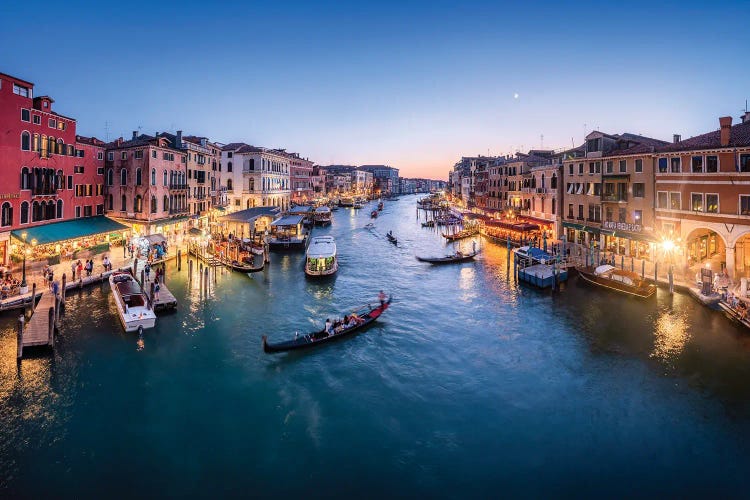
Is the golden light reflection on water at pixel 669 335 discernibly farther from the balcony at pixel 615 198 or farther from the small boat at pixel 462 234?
the small boat at pixel 462 234

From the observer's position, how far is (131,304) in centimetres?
2555

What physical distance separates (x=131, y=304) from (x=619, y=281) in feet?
109

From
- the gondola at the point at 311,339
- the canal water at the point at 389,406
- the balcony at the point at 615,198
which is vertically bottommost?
the canal water at the point at 389,406

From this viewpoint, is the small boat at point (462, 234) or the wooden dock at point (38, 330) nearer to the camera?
the wooden dock at point (38, 330)

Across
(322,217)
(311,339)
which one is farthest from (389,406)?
(322,217)

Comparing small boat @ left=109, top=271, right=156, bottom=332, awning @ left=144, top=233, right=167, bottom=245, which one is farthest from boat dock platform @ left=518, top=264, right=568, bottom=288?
awning @ left=144, top=233, right=167, bottom=245

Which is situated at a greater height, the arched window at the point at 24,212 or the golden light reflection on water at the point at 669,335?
the arched window at the point at 24,212

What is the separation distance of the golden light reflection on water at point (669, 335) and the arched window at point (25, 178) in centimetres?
4269

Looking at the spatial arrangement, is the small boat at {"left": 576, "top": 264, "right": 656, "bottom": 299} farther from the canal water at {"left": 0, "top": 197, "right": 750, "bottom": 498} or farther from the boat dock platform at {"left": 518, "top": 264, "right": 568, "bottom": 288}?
the boat dock platform at {"left": 518, "top": 264, "right": 568, "bottom": 288}

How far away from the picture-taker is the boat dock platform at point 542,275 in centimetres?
3322

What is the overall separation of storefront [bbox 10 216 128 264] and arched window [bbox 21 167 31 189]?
3.17 metres

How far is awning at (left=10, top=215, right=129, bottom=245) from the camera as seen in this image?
30.7 metres

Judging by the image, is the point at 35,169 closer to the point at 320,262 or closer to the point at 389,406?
the point at 320,262

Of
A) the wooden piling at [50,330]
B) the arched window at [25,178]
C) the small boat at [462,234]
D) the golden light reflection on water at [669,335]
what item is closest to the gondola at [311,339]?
the wooden piling at [50,330]
